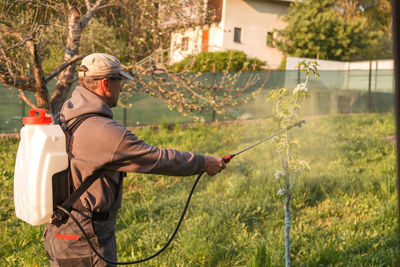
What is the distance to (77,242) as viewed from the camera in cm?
275

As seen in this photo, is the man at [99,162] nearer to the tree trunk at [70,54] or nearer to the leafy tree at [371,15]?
the tree trunk at [70,54]

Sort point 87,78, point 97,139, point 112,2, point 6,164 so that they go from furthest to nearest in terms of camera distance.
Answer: point 6,164 < point 112,2 < point 87,78 < point 97,139

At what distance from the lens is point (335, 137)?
10016 millimetres

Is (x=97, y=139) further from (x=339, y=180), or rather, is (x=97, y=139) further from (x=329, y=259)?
(x=339, y=180)

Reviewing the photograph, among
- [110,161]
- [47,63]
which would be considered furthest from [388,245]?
[47,63]

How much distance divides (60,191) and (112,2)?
4.15 metres

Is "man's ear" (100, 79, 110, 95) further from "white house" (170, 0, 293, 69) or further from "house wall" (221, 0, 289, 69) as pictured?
"house wall" (221, 0, 289, 69)

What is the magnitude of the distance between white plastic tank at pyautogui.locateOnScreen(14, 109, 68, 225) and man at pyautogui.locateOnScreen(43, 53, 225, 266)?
0.14 metres

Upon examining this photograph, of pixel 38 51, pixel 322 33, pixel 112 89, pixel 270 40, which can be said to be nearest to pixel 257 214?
pixel 112 89

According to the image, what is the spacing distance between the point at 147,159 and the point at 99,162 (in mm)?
276

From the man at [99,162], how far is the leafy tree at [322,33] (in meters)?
23.3

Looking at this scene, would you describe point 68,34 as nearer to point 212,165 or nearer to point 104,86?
point 104,86

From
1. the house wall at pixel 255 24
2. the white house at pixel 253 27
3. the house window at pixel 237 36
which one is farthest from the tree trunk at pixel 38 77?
the house window at pixel 237 36

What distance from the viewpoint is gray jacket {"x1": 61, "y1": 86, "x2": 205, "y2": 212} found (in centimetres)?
259
